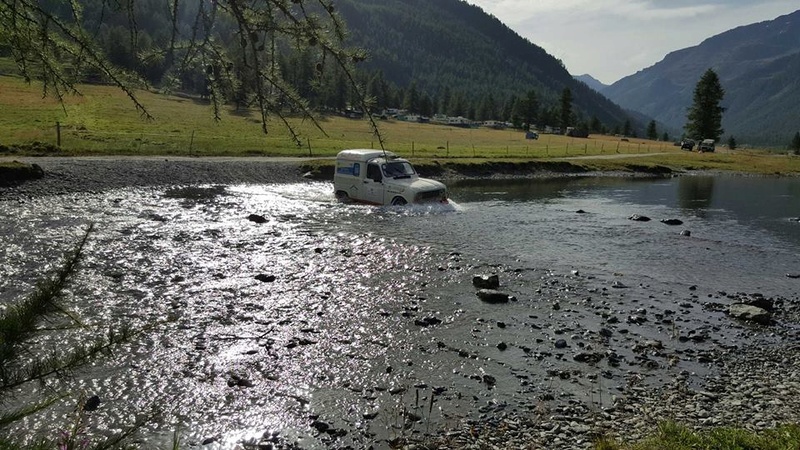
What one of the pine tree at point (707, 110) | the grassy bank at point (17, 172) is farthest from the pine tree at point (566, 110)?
the grassy bank at point (17, 172)

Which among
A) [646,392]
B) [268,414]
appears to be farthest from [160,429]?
[646,392]

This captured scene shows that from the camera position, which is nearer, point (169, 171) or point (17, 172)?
point (17, 172)

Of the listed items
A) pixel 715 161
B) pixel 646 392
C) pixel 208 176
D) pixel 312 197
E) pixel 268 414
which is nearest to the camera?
pixel 268 414

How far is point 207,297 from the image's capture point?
44.1 feet

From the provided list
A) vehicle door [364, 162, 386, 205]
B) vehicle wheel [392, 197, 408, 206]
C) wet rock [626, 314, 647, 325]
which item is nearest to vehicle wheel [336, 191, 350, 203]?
vehicle door [364, 162, 386, 205]

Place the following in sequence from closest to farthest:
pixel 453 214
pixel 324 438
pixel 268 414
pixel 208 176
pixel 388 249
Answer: pixel 324 438 → pixel 268 414 → pixel 388 249 → pixel 453 214 → pixel 208 176

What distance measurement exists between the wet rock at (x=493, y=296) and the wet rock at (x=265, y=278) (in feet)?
20.3

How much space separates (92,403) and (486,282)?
10.5 m

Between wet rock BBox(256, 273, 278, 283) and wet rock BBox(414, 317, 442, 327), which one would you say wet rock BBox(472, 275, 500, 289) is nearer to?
wet rock BBox(414, 317, 442, 327)

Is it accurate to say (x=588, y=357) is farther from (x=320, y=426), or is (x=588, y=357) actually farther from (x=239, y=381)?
(x=239, y=381)

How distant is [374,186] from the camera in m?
27.9

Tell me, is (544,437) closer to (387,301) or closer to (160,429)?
(160,429)

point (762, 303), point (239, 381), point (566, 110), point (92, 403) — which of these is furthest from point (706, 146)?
point (92, 403)

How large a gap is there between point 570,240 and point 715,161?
73.0 metres
